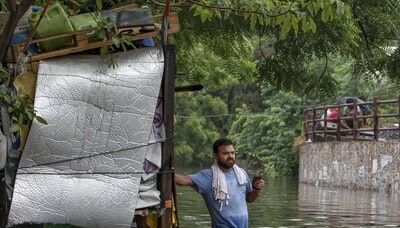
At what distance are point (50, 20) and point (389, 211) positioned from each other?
1334 cm

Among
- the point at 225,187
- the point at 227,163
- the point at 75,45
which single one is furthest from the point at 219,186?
the point at 75,45

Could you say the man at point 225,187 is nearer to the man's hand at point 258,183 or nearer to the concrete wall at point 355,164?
the man's hand at point 258,183

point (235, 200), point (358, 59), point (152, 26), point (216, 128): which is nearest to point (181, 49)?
point (358, 59)

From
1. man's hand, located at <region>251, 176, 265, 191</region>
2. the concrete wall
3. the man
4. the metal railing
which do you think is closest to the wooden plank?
the man

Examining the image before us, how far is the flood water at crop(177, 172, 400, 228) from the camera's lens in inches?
625

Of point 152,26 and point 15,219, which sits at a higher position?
point 152,26

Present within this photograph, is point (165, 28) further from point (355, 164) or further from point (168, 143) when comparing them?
point (355, 164)

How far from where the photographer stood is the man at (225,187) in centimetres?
738

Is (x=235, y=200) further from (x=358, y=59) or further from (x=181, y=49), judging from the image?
(x=181, y=49)

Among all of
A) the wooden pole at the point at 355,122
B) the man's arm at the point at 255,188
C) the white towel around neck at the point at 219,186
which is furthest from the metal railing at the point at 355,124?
the white towel around neck at the point at 219,186

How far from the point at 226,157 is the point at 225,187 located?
26cm

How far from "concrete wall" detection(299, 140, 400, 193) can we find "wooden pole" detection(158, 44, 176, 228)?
17976mm

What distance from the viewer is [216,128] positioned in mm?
54938

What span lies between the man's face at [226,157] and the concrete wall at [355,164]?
16650 mm
